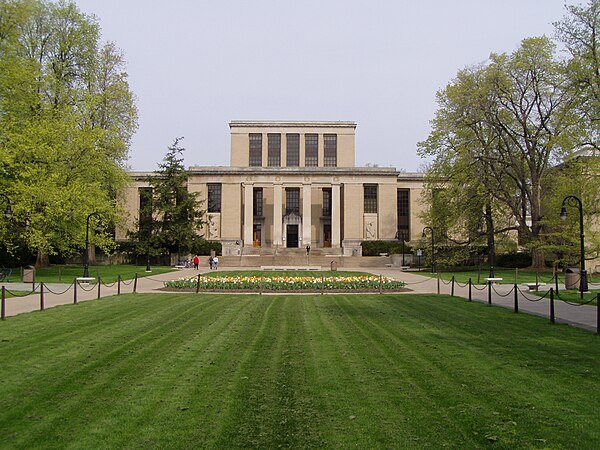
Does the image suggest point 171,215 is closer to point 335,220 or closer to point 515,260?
point 335,220

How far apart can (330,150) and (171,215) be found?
30637 millimetres

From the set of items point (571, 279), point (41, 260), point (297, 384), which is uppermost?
point (41, 260)

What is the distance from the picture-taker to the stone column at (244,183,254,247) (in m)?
70.8

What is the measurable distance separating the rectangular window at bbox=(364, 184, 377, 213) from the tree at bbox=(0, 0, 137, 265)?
118ft

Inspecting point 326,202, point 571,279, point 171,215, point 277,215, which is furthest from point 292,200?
point 571,279

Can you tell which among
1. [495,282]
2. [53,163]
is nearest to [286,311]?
[495,282]

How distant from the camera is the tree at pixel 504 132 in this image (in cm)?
4259

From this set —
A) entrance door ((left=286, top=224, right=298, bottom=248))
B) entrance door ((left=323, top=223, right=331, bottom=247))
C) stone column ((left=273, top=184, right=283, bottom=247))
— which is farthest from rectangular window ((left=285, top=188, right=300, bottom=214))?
stone column ((left=273, top=184, right=283, bottom=247))

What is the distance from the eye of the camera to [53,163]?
3672 cm

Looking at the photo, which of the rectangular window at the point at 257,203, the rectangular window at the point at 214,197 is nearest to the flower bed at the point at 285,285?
the rectangular window at the point at 214,197

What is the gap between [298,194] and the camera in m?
78.9

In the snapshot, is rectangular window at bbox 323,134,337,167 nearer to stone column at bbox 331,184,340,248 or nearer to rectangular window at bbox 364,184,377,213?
rectangular window at bbox 364,184,377,213

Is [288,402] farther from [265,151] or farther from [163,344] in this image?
[265,151]

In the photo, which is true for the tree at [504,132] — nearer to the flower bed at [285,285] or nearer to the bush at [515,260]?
the bush at [515,260]
